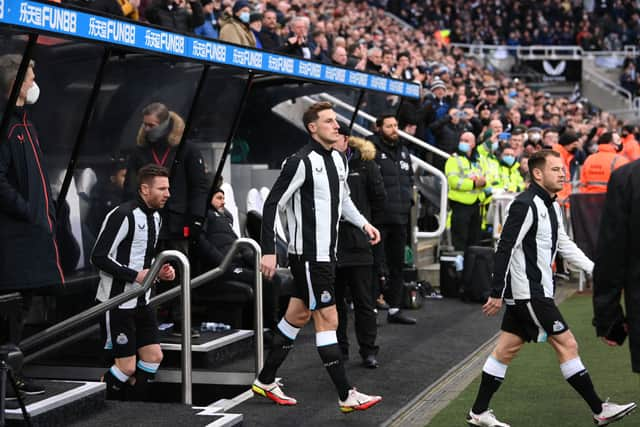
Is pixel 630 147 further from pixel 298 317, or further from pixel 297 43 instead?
pixel 298 317

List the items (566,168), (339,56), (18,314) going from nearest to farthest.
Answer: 1. (18,314)
2. (339,56)
3. (566,168)

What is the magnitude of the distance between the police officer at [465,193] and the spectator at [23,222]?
8.03 meters

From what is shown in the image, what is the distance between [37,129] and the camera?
7496 mm

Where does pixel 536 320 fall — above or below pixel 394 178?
below

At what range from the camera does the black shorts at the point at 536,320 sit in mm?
6652

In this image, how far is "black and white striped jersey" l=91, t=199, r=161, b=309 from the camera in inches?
280

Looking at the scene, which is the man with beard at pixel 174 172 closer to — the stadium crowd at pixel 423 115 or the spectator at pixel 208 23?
the stadium crowd at pixel 423 115

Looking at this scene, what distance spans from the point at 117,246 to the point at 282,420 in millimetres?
1477

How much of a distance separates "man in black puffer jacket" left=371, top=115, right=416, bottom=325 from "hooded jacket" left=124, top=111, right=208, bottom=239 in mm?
1741

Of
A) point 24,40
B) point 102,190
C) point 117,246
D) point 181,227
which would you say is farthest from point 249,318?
point 24,40

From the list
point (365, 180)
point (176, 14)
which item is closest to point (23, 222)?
point (365, 180)

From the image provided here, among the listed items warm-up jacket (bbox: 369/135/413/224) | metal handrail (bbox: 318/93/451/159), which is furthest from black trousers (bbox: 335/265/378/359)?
metal handrail (bbox: 318/93/451/159)

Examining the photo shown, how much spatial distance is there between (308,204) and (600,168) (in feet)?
24.5

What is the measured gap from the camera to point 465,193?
45.1 feet
